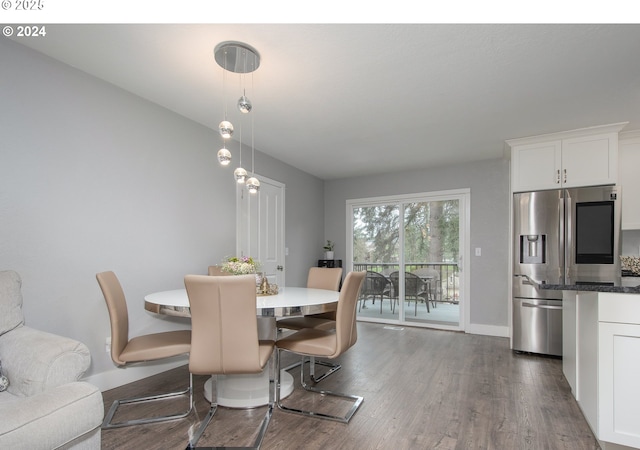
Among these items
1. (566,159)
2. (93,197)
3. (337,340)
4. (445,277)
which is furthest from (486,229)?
(93,197)

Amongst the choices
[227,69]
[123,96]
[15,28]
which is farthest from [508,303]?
[15,28]

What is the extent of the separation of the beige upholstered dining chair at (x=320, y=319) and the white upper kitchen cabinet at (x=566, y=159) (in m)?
2.43

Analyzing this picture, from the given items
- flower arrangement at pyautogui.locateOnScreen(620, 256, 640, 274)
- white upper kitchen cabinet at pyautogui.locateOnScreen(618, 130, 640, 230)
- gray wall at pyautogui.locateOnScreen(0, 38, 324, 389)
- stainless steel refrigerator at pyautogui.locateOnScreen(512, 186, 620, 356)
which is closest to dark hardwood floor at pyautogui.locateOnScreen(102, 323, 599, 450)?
stainless steel refrigerator at pyautogui.locateOnScreen(512, 186, 620, 356)

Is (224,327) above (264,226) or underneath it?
underneath

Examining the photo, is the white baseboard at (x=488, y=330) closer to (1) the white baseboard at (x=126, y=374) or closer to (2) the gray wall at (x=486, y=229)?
(2) the gray wall at (x=486, y=229)

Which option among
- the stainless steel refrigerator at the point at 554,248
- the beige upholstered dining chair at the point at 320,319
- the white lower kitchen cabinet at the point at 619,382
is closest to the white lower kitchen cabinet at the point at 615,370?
the white lower kitchen cabinet at the point at 619,382

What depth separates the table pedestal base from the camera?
91.3 inches

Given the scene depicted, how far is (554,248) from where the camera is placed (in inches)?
141

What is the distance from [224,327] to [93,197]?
63.3 inches

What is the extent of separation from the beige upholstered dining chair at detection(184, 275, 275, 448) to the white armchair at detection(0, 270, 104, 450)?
53cm

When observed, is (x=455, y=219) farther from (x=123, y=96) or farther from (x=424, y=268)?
(x=123, y=96)

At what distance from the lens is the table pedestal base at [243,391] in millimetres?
2318

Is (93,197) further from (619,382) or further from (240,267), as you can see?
(619,382)

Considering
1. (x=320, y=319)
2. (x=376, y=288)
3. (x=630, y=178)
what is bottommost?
(x=376, y=288)
